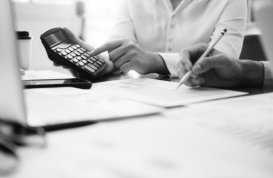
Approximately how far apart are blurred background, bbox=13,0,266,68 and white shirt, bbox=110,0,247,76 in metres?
0.96

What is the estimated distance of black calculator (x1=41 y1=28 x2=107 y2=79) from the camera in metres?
0.75

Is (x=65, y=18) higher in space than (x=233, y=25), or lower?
lower

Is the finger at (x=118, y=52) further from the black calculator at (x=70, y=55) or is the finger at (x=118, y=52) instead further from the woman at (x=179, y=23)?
the woman at (x=179, y=23)

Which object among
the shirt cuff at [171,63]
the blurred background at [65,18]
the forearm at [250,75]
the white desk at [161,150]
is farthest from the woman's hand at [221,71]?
the blurred background at [65,18]

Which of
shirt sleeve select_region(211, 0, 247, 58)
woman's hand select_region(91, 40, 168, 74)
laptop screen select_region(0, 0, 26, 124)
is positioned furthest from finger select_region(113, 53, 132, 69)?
laptop screen select_region(0, 0, 26, 124)

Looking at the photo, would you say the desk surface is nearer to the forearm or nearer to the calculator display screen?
the forearm

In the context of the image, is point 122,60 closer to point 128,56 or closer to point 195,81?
point 128,56

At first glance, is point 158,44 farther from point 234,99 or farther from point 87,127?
point 87,127

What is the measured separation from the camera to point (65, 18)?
2.40 meters

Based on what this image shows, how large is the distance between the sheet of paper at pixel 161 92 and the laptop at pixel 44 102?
0.04m

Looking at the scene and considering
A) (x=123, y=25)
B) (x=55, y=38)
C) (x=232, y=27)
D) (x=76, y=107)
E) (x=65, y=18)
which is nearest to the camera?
(x=76, y=107)

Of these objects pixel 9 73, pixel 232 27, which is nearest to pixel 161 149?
pixel 9 73

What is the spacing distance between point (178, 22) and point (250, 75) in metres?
0.48

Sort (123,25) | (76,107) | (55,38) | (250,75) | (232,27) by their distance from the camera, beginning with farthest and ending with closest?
(123,25), (232,27), (55,38), (250,75), (76,107)
